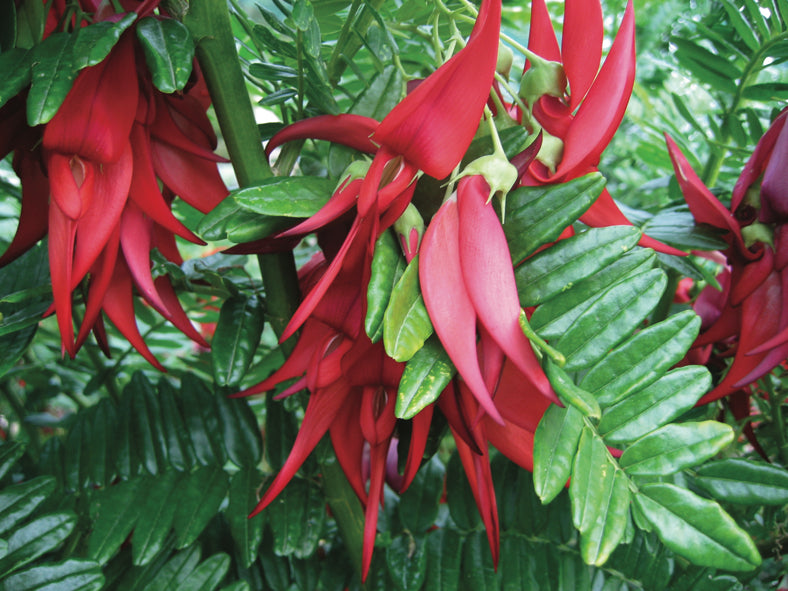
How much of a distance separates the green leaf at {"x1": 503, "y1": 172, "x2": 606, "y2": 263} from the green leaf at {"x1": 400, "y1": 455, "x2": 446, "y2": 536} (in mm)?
339

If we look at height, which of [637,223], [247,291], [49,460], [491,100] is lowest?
[49,460]

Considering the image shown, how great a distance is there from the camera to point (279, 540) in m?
0.56

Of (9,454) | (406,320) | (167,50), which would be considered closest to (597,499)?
(406,320)

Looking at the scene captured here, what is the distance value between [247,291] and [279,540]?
23 centimetres

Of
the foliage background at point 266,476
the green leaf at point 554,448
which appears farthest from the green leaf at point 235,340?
the green leaf at point 554,448

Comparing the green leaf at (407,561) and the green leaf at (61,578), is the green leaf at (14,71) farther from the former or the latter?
the green leaf at (407,561)

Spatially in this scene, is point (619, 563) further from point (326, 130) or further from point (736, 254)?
point (326, 130)

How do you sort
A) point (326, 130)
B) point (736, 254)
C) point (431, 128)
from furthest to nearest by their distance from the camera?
point (736, 254) < point (326, 130) < point (431, 128)

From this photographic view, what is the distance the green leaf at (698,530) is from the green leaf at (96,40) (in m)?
0.38

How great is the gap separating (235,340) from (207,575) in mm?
205

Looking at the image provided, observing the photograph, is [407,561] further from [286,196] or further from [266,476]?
[286,196]

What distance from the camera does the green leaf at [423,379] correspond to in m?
0.32

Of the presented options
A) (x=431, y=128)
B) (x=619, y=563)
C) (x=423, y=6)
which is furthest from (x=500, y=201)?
(x=619, y=563)

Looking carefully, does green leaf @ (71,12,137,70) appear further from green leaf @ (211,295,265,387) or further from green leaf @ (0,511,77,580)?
green leaf @ (0,511,77,580)
